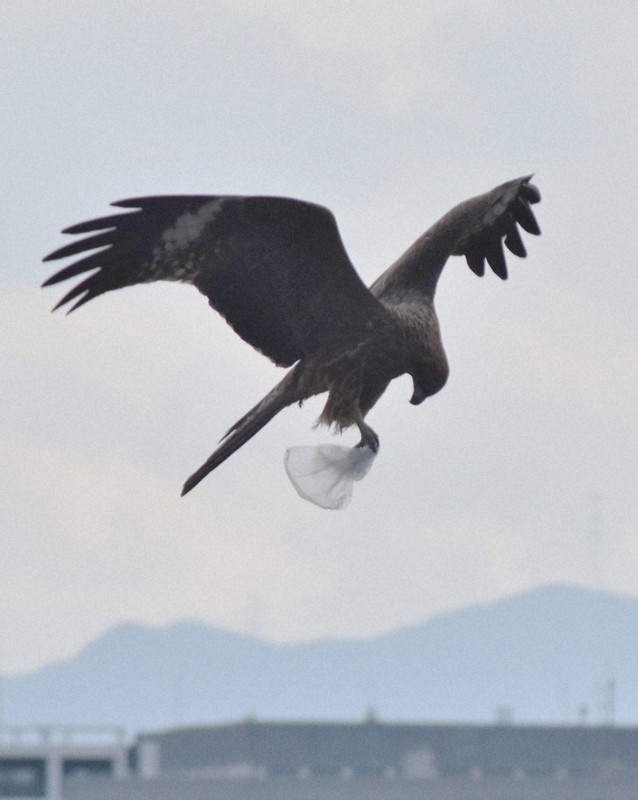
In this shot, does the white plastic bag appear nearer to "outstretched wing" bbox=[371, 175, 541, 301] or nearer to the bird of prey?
the bird of prey

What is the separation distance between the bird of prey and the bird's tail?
0.03 feet

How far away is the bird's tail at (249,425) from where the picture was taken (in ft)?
47.4

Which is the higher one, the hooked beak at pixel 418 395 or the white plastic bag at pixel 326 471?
the hooked beak at pixel 418 395

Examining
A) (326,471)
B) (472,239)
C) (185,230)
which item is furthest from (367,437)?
(472,239)

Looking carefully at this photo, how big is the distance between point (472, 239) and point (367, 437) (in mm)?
3511

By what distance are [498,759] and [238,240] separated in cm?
7842

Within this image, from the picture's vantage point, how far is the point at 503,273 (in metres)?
18.2

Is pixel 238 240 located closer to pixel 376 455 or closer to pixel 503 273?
pixel 376 455

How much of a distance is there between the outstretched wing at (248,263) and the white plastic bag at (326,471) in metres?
0.80

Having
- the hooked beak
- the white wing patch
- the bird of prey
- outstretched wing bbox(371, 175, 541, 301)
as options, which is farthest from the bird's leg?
the white wing patch

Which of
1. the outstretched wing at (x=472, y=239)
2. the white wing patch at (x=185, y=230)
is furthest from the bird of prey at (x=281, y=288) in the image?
the outstretched wing at (x=472, y=239)

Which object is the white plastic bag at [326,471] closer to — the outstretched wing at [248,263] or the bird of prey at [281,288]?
the bird of prey at [281,288]

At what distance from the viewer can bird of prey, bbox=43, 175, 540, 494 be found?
14.8 meters

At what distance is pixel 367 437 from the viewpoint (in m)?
15.0
